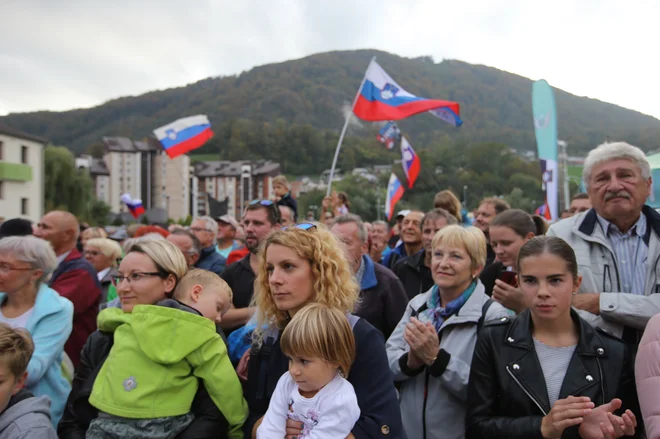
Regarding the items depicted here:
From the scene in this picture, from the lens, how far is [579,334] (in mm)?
2768

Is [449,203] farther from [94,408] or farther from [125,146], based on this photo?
[125,146]

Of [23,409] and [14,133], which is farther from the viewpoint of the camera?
[14,133]

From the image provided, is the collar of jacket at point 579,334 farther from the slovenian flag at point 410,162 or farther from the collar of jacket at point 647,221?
the slovenian flag at point 410,162

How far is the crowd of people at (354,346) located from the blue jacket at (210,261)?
98.4 inches

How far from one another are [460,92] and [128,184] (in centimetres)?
11570

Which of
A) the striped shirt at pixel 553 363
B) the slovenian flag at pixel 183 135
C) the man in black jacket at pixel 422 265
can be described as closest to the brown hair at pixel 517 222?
the man in black jacket at pixel 422 265

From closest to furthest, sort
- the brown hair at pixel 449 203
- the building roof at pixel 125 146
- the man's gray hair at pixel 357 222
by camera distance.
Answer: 1. the man's gray hair at pixel 357 222
2. the brown hair at pixel 449 203
3. the building roof at pixel 125 146

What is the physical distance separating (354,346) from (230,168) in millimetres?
116600

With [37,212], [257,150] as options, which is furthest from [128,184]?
[37,212]

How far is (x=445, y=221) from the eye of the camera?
5.83m

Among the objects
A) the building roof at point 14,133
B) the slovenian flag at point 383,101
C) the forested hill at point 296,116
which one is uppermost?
the forested hill at point 296,116

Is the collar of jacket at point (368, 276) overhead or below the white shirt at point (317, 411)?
overhead

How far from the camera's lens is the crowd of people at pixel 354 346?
244 centimetres

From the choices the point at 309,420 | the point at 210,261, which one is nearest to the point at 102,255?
the point at 210,261
